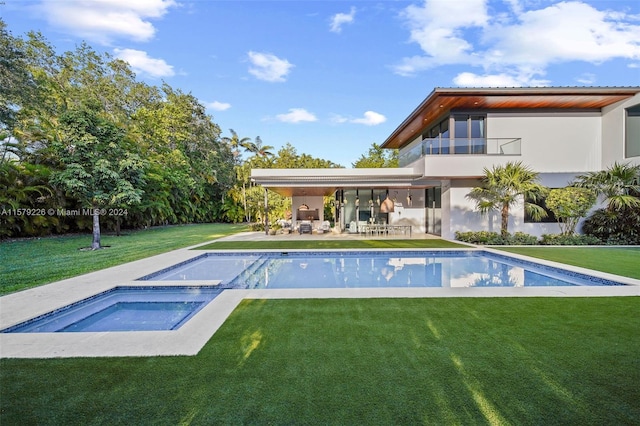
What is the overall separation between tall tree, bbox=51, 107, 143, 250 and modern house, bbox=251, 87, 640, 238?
19.1ft

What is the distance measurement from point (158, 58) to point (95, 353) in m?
25.4

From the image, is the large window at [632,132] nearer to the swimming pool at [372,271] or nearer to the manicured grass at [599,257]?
the manicured grass at [599,257]

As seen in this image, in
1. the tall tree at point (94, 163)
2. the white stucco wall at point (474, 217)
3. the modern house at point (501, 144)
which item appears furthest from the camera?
the white stucco wall at point (474, 217)

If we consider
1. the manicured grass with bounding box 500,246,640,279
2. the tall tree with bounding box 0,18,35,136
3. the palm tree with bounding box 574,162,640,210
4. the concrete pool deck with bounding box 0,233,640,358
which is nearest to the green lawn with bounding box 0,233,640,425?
the concrete pool deck with bounding box 0,233,640,358

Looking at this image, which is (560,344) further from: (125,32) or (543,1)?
(125,32)

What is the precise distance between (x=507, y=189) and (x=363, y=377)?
1303 cm

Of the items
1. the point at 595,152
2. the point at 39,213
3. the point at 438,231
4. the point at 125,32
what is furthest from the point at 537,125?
the point at 39,213

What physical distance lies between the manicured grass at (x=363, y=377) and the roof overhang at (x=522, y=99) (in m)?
10.4

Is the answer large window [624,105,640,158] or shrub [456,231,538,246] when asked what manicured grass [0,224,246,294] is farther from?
large window [624,105,640,158]

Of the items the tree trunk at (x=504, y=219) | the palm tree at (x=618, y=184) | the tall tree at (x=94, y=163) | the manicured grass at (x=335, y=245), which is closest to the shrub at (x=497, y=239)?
the tree trunk at (x=504, y=219)

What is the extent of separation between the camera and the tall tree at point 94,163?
12414mm

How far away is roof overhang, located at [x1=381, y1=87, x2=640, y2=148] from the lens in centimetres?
1295

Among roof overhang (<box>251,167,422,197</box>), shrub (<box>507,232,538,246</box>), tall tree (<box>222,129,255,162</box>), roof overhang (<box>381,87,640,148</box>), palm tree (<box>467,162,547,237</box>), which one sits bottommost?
shrub (<box>507,232,538,246</box>)

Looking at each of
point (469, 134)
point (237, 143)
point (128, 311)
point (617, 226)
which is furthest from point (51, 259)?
point (237, 143)
